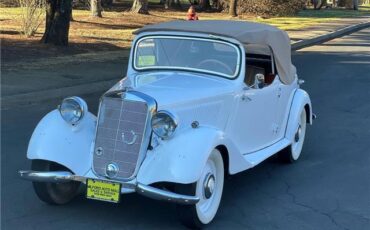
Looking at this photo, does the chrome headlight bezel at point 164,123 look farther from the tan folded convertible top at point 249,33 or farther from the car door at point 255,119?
the tan folded convertible top at point 249,33

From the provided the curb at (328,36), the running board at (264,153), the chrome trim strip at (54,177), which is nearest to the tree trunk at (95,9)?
the curb at (328,36)

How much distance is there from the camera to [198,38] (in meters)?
6.29

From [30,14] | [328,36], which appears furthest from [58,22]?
[328,36]

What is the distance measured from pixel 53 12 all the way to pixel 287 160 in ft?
40.0

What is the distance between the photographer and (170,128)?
4941 millimetres

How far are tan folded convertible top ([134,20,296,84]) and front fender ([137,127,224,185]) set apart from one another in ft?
5.20

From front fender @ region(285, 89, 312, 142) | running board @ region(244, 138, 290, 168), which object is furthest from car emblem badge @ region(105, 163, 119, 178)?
front fender @ region(285, 89, 312, 142)

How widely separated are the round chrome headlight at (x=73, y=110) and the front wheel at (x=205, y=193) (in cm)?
114

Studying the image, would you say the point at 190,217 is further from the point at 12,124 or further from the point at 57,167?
the point at 12,124

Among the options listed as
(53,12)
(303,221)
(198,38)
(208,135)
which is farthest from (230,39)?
(53,12)

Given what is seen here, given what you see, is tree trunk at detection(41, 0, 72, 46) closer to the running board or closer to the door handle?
the running board

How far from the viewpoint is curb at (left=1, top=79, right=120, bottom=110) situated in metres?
10.8

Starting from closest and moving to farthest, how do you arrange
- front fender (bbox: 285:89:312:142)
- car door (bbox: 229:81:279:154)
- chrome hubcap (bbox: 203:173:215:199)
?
1. chrome hubcap (bbox: 203:173:215:199)
2. car door (bbox: 229:81:279:154)
3. front fender (bbox: 285:89:312:142)

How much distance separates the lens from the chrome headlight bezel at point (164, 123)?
494cm
